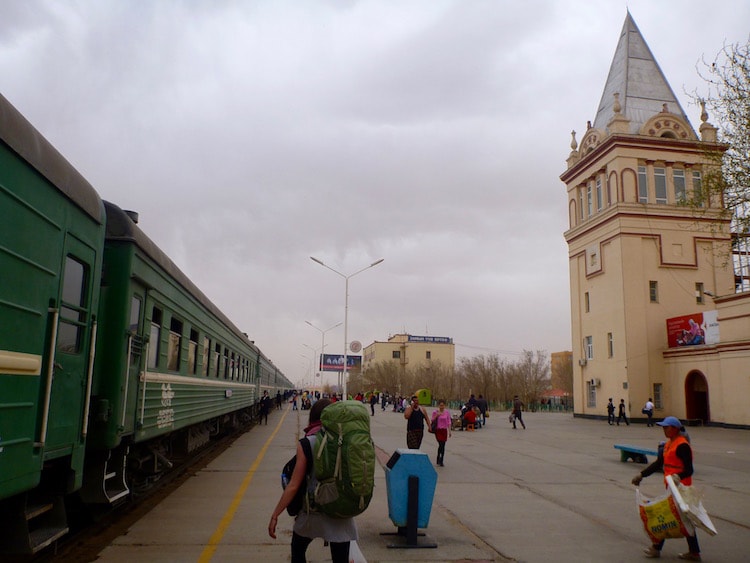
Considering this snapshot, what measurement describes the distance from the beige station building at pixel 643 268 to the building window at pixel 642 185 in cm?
7

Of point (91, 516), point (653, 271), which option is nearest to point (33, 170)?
point (91, 516)

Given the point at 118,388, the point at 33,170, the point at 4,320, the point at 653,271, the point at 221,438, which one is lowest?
the point at 221,438

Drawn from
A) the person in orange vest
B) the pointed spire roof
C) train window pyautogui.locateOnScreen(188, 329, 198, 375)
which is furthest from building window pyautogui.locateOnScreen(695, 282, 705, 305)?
the person in orange vest

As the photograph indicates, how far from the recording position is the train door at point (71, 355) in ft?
16.5

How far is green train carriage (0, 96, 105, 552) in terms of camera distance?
163 inches

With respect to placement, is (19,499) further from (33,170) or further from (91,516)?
(91,516)

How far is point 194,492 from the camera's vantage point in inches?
413

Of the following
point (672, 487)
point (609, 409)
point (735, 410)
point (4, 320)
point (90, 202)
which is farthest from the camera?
point (609, 409)

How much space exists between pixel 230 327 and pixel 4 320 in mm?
13863

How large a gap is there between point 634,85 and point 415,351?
83163 millimetres

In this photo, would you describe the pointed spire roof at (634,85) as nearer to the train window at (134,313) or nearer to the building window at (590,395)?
the building window at (590,395)

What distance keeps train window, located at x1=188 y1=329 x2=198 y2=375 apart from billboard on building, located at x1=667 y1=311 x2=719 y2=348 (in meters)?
28.9

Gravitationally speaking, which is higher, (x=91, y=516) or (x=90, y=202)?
(x=90, y=202)

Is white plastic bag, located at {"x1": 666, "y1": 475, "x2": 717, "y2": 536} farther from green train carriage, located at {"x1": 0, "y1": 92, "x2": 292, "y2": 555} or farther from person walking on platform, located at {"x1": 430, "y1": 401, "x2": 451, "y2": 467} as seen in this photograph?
person walking on platform, located at {"x1": 430, "y1": 401, "x2": 451, "y2": 467}
